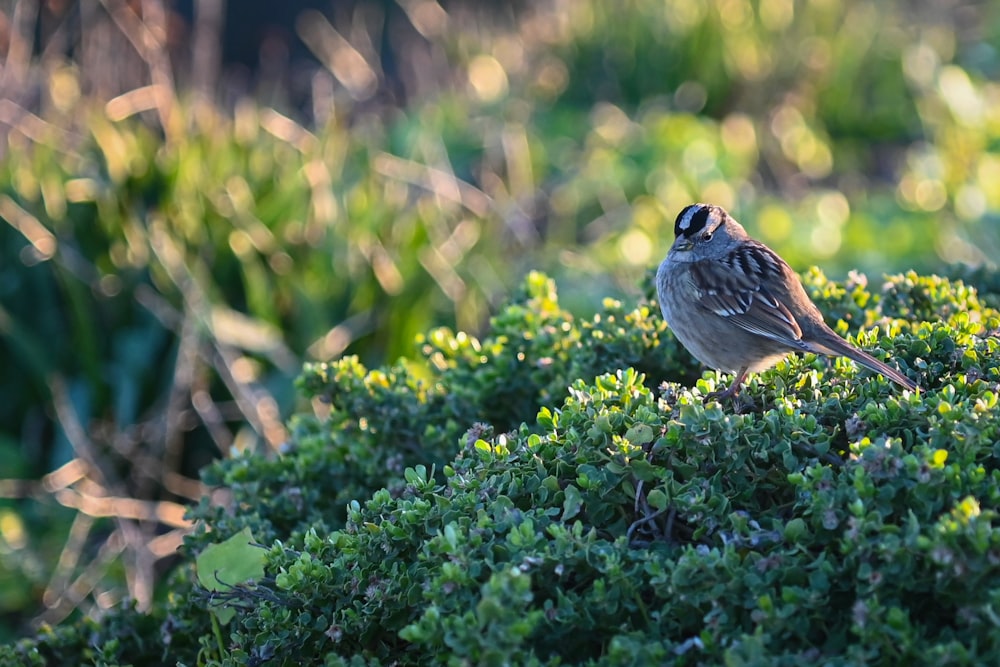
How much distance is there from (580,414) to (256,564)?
0.83 metres

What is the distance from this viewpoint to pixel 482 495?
240 centimetres

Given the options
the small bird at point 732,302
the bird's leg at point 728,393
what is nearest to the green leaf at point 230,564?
the bird's leg at point 728,393

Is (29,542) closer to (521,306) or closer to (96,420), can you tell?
(96,420)

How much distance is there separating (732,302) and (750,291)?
66 millimetres

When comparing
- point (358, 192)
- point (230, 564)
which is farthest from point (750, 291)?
point (358, 192)

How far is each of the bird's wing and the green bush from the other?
1.45 feet

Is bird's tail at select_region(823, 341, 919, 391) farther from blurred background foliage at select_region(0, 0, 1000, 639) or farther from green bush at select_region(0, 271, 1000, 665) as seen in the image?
blurred background foliage at select_region(0, 0, 1000, 639)

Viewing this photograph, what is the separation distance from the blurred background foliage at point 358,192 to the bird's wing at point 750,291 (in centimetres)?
23

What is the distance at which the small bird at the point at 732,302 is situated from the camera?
341 cm

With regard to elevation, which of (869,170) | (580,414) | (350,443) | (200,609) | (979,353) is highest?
(869,170)

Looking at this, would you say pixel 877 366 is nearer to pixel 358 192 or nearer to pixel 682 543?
pixel 682 543

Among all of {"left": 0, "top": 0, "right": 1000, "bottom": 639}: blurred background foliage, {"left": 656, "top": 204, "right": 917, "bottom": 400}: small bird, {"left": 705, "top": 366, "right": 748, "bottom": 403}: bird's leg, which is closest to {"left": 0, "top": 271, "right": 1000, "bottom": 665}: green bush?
{"left": 705, "top": 366, "right": 748, "bottom": 403}: bird's leg

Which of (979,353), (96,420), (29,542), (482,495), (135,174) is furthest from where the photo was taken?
(135,174)

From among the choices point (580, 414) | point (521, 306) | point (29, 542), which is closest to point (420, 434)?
point (521, 306)
